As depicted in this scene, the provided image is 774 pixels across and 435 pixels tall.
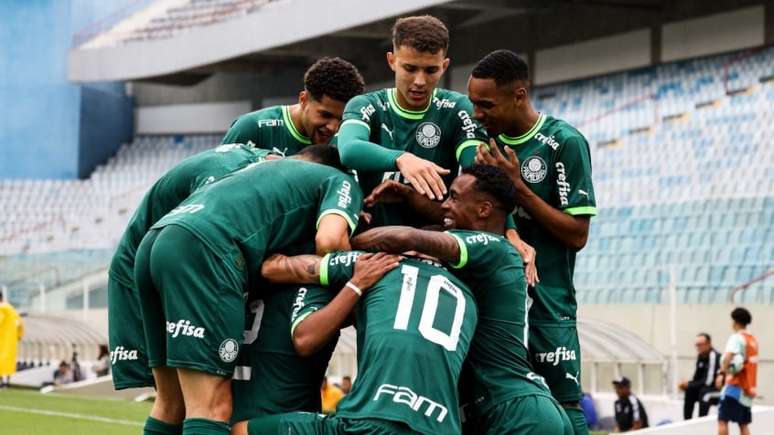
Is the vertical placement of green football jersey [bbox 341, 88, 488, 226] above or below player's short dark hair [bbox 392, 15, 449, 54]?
below

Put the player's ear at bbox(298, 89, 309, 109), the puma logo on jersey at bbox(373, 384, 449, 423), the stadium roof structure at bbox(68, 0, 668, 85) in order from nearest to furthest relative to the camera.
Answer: the puma logo on jersey at bbox(373, 384, 449, 423) → the player's ear at bbox(298, 89, 309, 109) → the stadium roof structure at bbox(68, 0, 668, 85)

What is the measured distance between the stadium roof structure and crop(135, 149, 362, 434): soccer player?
70.7 feet

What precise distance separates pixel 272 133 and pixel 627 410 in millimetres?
8577

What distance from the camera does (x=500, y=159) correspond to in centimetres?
576

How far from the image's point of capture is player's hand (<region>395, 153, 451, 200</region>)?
540 cm

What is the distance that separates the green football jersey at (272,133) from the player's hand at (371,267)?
1.61 metres

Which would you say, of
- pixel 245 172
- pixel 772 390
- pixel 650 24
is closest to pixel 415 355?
pixel 245 172

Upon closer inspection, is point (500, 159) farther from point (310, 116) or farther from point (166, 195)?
point (166, 195)

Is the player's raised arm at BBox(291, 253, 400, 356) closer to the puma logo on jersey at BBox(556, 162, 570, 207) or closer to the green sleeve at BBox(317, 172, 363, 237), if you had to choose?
the green sleeve at BBox(317, 172, 363, 237)

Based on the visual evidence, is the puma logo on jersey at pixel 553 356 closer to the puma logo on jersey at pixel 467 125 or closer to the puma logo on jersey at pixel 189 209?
the puma logo on jersey at pixel 467 125

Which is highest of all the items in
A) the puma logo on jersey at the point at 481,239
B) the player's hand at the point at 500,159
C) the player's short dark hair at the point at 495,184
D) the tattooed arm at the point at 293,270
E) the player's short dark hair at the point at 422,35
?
the player's short dark hair at the point at 422,35

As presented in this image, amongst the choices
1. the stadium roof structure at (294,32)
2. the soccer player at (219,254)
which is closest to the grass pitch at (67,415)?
the soccer player at (219,254)

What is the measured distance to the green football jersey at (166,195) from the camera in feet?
19.7

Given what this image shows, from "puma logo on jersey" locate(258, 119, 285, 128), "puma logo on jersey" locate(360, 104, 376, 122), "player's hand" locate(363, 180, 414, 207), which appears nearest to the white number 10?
"player's hand" locate(363, 180, 414, 207)
